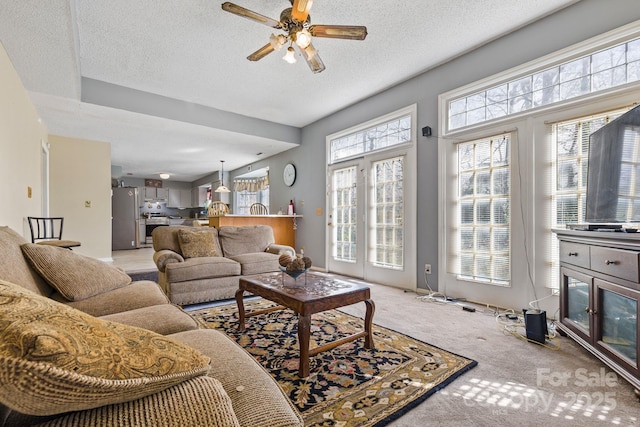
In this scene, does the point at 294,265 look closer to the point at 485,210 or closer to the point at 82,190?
the point at 485,210

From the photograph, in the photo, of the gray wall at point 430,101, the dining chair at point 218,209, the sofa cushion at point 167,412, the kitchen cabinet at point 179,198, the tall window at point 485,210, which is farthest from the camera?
the kitchen cabinet at point 179,198

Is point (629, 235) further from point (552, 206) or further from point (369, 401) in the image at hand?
point (369, 401)

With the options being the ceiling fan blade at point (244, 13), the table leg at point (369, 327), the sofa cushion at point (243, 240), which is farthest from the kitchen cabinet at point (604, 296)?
the sofa cushion at point (243, 240)

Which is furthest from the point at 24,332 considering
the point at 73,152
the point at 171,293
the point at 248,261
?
the point at 73,152

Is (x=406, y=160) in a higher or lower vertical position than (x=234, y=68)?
lower

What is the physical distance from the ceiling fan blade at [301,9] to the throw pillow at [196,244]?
2.65 metres

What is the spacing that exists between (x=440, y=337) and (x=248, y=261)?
7.53 ft

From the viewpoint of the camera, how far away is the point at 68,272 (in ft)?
5.73

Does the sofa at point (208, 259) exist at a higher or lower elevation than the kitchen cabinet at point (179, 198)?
lower

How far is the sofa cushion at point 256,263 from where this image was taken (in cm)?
371

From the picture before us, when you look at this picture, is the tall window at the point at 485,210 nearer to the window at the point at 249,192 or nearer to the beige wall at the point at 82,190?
the window at the point at 249,192

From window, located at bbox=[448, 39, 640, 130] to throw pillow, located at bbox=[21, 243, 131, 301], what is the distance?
3.71m

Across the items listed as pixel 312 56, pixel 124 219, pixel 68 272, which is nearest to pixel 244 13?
pixel 312 56

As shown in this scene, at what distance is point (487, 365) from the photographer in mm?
1968
